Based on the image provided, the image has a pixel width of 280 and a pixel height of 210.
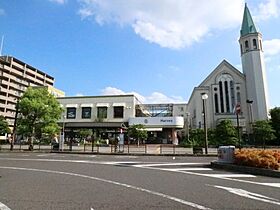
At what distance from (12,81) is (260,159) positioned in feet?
265

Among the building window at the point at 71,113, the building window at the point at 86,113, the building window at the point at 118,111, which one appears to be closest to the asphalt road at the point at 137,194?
the building window at the point at 118,111

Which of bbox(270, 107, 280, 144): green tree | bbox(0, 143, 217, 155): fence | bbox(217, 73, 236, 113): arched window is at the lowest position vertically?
bbox(0, 143, 217, 155): fence

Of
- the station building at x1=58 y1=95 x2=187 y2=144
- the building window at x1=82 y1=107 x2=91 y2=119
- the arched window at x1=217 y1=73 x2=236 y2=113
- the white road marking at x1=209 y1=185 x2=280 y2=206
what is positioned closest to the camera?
the white road marking at x1=209 y1=185 x2=280 y2=206

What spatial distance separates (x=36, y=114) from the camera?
30.9m

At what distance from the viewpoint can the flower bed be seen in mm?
10644

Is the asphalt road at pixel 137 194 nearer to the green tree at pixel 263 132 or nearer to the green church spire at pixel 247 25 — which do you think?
the green tree at pixel 263 132

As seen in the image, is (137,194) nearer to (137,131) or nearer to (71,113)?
(137,131)

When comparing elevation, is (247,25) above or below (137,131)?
above

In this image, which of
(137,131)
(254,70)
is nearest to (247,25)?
(254,70)

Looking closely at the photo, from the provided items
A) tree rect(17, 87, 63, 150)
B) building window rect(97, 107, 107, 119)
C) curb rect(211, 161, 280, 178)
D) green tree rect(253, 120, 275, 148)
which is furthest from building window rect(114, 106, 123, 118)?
curb rect(211, 161, 280, 178)

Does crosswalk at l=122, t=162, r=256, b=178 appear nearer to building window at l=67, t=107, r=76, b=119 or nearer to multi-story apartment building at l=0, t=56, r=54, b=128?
building window at l=67, t=107, r=76, b=119

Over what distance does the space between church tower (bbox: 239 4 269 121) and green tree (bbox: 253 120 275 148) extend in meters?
9.09

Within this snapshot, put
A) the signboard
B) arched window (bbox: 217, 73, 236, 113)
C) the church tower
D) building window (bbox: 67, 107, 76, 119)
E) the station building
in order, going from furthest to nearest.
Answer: building window (bbox: 67, 107, 76, 119) → arched window (bbox: 217, 73, 236, 113) → the church tower → the station building → the signboard

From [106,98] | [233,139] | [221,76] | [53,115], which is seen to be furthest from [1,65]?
[233,139]
